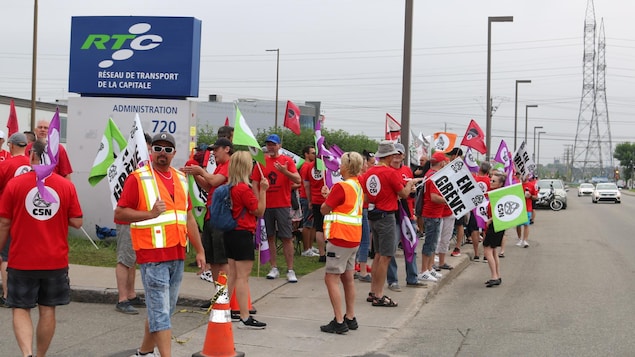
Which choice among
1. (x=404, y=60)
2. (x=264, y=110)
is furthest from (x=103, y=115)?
(x=264, y=110)

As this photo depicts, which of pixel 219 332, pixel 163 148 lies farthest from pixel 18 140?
pixel 219 332

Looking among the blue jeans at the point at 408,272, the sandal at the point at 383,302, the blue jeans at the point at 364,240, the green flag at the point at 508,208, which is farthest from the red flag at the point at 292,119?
the sandal at the point at 383,302

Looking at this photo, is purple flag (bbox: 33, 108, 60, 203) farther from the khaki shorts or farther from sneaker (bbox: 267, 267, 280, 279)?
sneaker (bbox: 267, 267, 280, 279)

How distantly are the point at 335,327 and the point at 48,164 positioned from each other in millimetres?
3291

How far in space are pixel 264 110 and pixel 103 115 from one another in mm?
84841

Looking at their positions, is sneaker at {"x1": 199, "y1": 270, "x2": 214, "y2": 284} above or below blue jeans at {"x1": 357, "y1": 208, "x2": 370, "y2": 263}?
below

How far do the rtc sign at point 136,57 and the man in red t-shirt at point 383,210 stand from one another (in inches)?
247

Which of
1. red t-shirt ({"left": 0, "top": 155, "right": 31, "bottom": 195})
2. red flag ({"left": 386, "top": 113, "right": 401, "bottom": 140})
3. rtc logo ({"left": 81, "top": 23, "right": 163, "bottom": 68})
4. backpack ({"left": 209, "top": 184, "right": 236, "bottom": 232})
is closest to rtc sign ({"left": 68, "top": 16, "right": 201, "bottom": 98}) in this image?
rtc logo ({"left": 81, "top": 23, "right": 163, "bottom": 68})

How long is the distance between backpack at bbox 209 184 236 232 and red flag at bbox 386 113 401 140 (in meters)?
7.97

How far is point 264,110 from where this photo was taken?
98750mm

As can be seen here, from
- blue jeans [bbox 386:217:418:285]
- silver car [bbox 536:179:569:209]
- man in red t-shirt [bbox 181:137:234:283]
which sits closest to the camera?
man in red t-shirt [bbox 181:137:234:283]

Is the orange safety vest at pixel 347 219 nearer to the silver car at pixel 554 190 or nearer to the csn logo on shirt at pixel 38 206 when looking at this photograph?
the csn logo on shirt at pixel 38 206

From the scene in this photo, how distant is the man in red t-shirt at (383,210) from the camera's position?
29.7 feet

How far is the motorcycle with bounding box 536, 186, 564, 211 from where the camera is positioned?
3738cm
